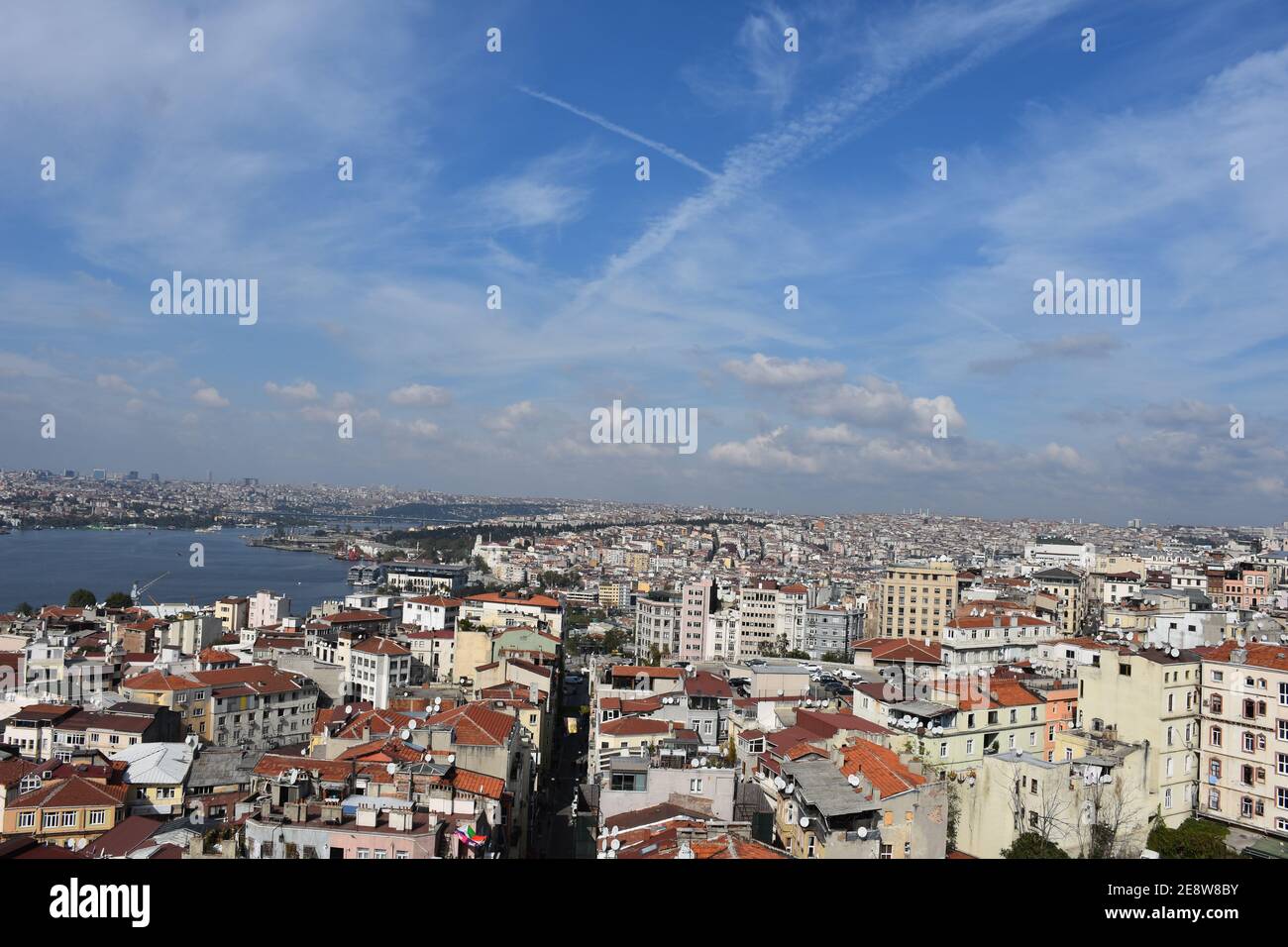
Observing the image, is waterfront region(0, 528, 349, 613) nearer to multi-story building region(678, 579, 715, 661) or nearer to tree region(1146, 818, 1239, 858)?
multi-story building region(678, 579, 715, 661)

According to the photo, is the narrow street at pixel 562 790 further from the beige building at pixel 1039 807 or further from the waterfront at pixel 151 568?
the waterfront at pixel 151 568

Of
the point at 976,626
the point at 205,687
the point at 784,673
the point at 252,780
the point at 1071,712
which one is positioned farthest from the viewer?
the point at 976,626

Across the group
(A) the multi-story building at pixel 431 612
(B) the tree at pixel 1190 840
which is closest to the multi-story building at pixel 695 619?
(A) the multi-story building at pixel 431 612

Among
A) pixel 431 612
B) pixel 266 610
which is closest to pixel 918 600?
pixel 431 612

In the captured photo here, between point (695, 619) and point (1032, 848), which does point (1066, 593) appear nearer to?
point (695, 619)

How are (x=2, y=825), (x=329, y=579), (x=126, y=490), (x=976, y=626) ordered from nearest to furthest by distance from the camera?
(x=2, y=825) → (x=976, y=626) → (x=329, y=579) → (x=126, y=490)
